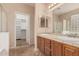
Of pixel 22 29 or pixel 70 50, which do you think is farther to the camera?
pixel 22 29

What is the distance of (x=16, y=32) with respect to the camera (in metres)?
2.65

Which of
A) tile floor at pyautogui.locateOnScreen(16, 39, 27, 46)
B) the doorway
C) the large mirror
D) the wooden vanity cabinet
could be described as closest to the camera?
the wooden vanity cabinet

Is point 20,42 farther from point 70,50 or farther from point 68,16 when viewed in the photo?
point 70,50

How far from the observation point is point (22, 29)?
2.68 meters

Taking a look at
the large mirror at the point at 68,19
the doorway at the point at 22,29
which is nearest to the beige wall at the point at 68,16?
the large mirror at the point at 68,19

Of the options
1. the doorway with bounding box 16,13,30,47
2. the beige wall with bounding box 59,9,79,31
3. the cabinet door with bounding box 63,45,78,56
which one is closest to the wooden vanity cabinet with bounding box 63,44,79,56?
the cabinet door with bounding box 63,45,78,56

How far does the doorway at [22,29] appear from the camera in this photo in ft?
8.53

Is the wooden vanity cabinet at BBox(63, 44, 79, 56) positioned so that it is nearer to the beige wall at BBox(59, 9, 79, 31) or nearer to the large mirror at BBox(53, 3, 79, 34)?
the large mirror at BBox(53, 3, 79, 34)

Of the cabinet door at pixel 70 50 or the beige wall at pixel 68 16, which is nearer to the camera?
the cabinet door at pixel 70 50

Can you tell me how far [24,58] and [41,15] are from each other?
2734 millimetres

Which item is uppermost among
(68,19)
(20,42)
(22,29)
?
(68,19)

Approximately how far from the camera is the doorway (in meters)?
2.60

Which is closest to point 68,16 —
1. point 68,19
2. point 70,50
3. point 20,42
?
point 68,19

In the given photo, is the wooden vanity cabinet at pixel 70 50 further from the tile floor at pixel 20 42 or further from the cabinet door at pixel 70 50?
the tile floor at pixel 20 42
